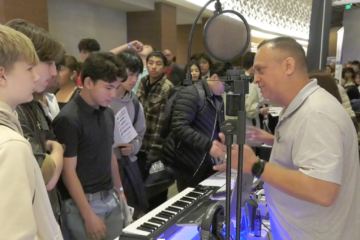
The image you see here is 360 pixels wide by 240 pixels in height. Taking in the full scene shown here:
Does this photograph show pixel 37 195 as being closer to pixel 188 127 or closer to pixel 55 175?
pixel 55 175

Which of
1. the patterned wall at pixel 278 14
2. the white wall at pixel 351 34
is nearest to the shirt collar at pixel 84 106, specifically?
the patterned wall at pixel 278 14

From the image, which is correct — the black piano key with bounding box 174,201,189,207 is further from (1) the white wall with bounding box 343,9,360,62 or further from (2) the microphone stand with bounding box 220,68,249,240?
(1) the white wall with bounding box 343,9,360,62

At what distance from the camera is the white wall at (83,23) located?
531cm

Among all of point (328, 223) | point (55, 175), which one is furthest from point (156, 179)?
point (328, 223)

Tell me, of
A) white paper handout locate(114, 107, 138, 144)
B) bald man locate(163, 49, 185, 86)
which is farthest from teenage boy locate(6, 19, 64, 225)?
bald man locate(163, 49, 185, 86)

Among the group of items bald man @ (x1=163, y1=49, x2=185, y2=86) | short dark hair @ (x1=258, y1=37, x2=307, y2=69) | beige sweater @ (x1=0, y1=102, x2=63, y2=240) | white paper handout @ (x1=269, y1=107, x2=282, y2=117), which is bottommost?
white paper handout @ (x1=269, y1=107, x2=282, y2=117)

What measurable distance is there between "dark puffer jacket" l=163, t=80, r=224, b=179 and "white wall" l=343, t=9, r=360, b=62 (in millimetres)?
6894

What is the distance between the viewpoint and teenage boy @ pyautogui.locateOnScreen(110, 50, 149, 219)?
2.23 meters

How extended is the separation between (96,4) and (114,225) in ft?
A: 16.9

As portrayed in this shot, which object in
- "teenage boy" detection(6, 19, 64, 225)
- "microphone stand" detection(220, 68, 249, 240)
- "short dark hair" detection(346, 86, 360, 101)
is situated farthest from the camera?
"short dark hair" detection(346, 86, 360, 101)

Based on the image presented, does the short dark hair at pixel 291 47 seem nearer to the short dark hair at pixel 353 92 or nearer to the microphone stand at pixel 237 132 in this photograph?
the microphone stand at pixel 237 132

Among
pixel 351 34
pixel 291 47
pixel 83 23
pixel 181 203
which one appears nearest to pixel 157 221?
pixel 181 203

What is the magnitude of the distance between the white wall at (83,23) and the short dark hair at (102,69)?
388 centimetres

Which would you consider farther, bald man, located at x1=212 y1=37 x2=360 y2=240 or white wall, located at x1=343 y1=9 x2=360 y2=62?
white wall, located at x1=343 y1=9 x2=360 y2=62
